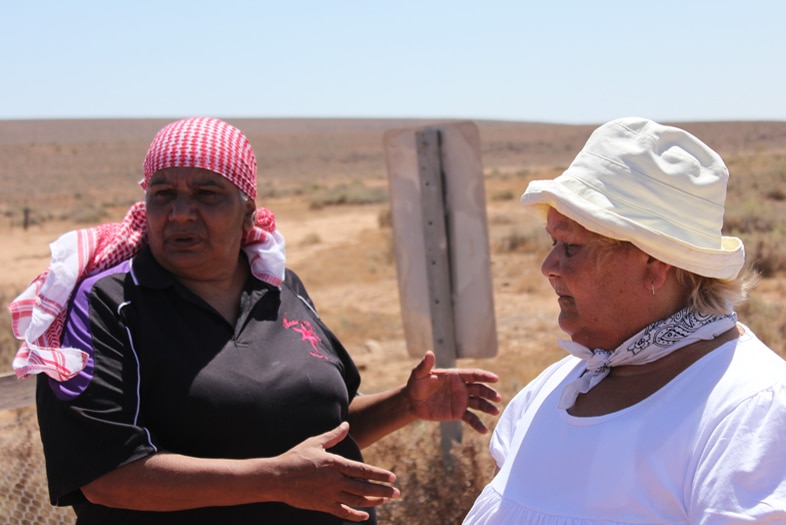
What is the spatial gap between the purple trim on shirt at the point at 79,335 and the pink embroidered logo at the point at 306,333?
522mm

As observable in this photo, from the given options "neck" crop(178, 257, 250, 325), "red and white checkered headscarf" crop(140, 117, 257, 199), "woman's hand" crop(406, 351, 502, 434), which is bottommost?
"woman's hand" crop(406, 351, 502, 434)

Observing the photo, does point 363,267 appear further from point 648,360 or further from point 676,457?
point 676,457

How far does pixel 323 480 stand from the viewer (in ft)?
6.92

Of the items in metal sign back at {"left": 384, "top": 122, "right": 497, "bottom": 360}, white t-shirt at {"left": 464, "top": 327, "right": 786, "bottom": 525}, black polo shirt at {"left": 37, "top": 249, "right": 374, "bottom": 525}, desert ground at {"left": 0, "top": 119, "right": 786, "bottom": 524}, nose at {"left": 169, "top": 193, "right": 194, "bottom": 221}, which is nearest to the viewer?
white t-shirt at {"left": 464, "top": 327, "right": 786, "bottom": 525}

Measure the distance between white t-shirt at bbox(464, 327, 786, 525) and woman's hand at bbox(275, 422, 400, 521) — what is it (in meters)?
0.31

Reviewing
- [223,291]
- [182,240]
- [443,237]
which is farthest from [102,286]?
[443,237]

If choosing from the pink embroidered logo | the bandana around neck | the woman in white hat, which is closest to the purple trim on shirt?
the pink embroidered logo

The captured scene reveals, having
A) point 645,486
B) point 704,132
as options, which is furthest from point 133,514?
point 704,132

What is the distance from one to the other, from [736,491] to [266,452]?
1.24m

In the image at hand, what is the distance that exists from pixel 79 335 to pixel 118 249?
0.35 metres

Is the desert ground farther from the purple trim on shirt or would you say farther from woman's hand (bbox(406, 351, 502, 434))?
the purple trim on shirt

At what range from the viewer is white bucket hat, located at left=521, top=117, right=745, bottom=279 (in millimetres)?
1786

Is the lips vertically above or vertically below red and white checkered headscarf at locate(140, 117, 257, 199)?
below

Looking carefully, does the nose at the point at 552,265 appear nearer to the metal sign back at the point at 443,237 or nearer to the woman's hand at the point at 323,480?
the woman's hand at the point at 323,480
